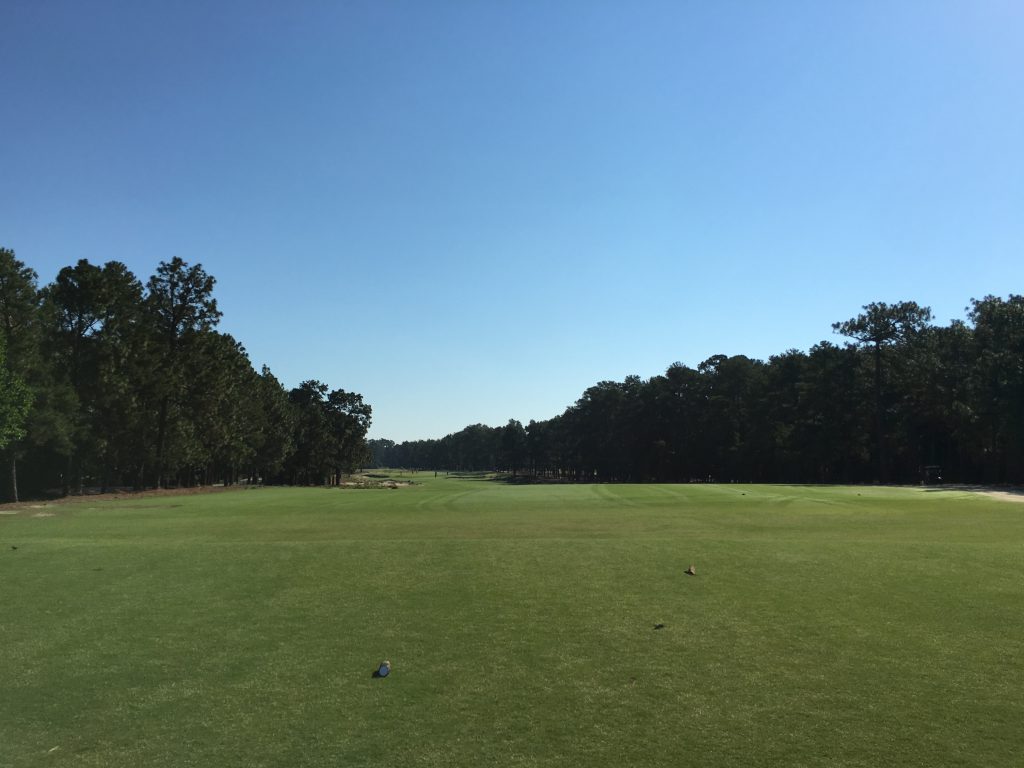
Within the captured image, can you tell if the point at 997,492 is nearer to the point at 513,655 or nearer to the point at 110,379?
the point at 513,655

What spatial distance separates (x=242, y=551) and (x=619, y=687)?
483 inches

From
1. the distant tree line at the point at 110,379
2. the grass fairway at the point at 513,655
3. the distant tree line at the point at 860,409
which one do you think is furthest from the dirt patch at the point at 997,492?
the distant tree line at the point at 110,379

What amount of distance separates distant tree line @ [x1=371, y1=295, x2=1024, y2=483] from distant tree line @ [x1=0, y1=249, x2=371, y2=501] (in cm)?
7333

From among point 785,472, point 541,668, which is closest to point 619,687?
point 541,668

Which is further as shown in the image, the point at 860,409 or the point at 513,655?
the point at 860,409

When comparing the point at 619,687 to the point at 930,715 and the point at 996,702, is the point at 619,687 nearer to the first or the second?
the point at 930,715

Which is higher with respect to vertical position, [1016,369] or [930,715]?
[1016,369]

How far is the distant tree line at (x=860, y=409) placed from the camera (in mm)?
73812

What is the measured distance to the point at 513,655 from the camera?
8.01 metres

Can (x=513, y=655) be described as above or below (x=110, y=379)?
below

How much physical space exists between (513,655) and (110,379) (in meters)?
59.3

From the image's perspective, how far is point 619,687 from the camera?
23.0 ft

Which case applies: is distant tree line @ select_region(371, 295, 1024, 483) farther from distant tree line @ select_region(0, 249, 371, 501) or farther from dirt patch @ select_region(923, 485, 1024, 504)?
distant tree line @ select_region(0, 249, 371, 501)

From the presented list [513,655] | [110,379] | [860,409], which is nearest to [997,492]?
[860,409]
